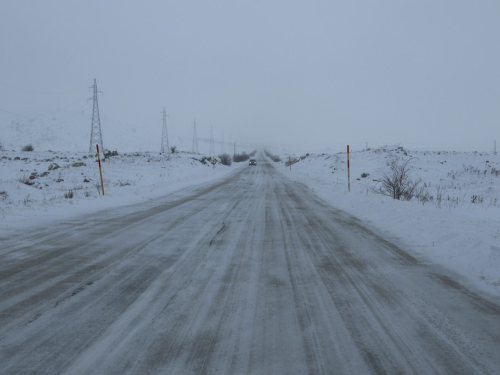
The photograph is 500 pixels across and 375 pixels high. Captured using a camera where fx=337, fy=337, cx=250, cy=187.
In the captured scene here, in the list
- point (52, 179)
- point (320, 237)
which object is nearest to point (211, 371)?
point (320, 237)

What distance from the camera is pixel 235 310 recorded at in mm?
3773

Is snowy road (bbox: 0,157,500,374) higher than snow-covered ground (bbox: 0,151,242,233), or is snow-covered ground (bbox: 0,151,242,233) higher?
snow-covered ground (bbox: 0,151,242,233)

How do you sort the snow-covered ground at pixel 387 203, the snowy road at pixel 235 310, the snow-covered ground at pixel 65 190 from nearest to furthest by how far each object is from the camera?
the snowy road at pixel 235 310
the snow-covered ground at pixel 387 203
the snow-covered ground at pixel 65 190

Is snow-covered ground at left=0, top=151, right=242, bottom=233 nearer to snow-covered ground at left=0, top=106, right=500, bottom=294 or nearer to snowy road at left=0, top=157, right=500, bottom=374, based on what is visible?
snow-covered ground at left=0, top=106, right=500, bottom=294

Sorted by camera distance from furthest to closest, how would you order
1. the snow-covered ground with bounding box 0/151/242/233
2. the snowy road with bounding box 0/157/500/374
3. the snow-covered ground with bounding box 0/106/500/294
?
Result: the snow-covered ground with bounding box 0/151/242/233, the snow-covered ground with bounding box 0/106/500/294, the snowy road with bounding box 0/157/500/374

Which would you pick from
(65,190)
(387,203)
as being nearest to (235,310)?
(387,203)

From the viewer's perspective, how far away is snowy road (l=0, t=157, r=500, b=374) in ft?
9.29

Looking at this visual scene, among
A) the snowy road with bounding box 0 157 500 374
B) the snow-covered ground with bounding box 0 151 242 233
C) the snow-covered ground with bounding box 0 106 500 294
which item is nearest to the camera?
the snowy road with bounding box 0 157 500 374

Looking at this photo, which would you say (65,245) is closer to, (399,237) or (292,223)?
(292,223)

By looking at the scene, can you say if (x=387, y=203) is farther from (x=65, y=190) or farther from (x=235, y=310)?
(x=65, y=190)

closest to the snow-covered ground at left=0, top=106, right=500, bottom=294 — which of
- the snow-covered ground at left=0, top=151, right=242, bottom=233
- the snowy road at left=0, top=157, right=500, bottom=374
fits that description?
the snow-covered ground at left=0, top=151, right=242, bottom=233

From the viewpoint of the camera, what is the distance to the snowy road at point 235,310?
9.29 feet

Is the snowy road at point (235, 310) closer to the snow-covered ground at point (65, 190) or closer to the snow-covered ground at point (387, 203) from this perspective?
the snow-covered ground at point (387, 203)

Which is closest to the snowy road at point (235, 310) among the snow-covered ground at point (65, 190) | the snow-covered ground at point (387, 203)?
the snow-covered ground at point (387, 203)
